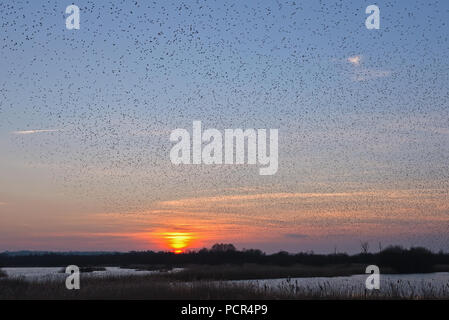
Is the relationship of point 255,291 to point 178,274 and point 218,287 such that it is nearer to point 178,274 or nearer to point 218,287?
point 218,287

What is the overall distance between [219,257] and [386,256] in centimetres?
2420

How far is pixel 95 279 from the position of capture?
34250 millimetres

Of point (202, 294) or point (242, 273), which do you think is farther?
point (242, 273)

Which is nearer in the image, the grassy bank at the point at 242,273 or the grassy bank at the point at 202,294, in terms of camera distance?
the grassy bank at the point at 202,294

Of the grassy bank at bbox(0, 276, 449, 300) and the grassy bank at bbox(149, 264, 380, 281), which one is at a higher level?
the grassy bank at bbox(0, 276, 449, 300)

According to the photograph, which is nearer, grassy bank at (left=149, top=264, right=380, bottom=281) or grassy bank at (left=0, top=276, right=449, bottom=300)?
grassy bank at (left=0, top=276, right=449, bottom=300)

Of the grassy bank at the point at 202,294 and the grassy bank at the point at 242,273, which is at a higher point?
the grassy bank at the point at 202,294

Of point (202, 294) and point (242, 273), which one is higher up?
point (202, 294)
